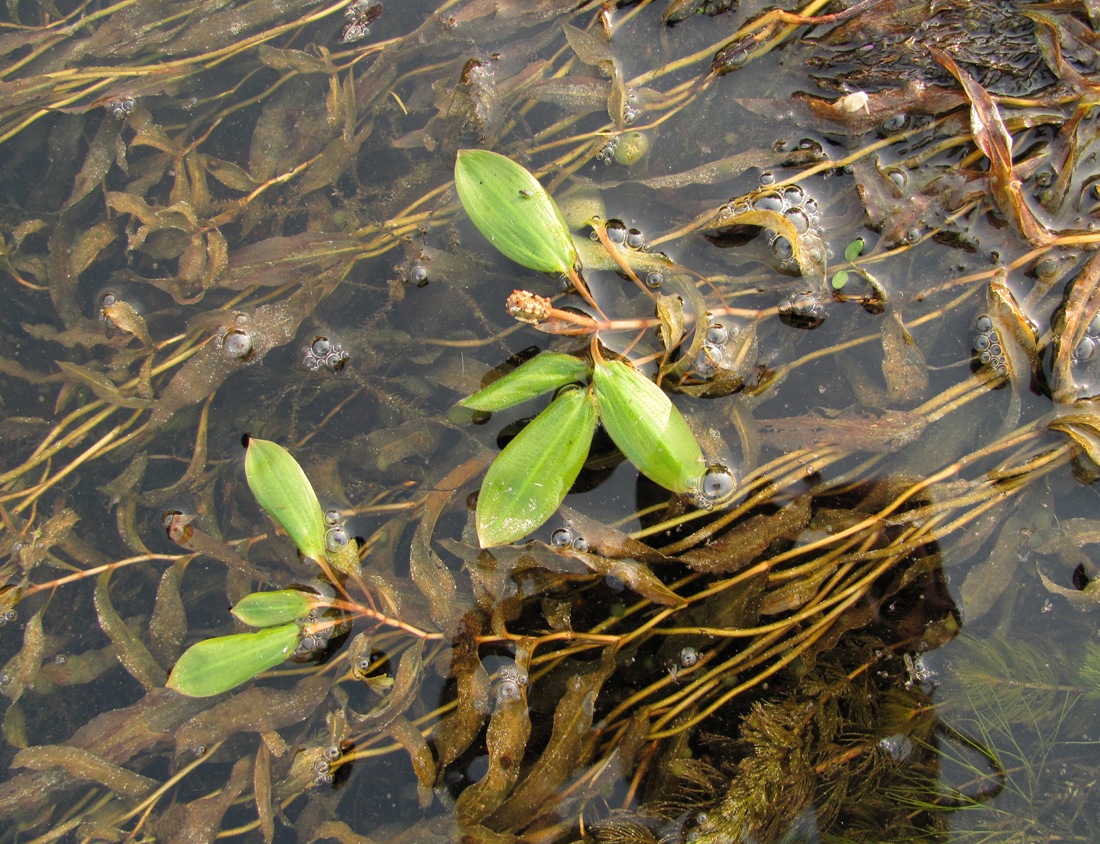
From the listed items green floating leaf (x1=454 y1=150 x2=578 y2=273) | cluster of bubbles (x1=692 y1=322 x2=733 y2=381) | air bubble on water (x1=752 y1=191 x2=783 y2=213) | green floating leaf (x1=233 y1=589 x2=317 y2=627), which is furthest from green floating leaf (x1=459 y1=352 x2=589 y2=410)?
air bubble on water (x1=752 y1=191 x2=783 y2=213)

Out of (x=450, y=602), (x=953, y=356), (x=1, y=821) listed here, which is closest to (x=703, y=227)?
(x=953, y=356)

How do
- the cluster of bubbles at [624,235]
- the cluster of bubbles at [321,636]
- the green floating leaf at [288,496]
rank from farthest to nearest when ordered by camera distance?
the cluster of bubbles at [624,235] → the cluster of bubbles at [321,636] → the green floating leaf at [288,496]

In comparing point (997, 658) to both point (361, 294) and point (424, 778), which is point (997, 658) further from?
point (361, 294)

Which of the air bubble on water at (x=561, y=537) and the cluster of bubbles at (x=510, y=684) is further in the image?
the air bubble on water at (x=561, y=537)

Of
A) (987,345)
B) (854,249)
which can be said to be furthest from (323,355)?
(987,345)

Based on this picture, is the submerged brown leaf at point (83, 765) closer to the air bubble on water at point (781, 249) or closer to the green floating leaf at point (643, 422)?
the green floating leaf at point (643, 422)

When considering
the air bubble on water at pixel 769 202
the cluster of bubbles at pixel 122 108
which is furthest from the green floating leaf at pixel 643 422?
the cluster of bubbles at pixel 122 108

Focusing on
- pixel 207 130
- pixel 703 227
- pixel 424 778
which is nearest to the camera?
pixel 424 778
